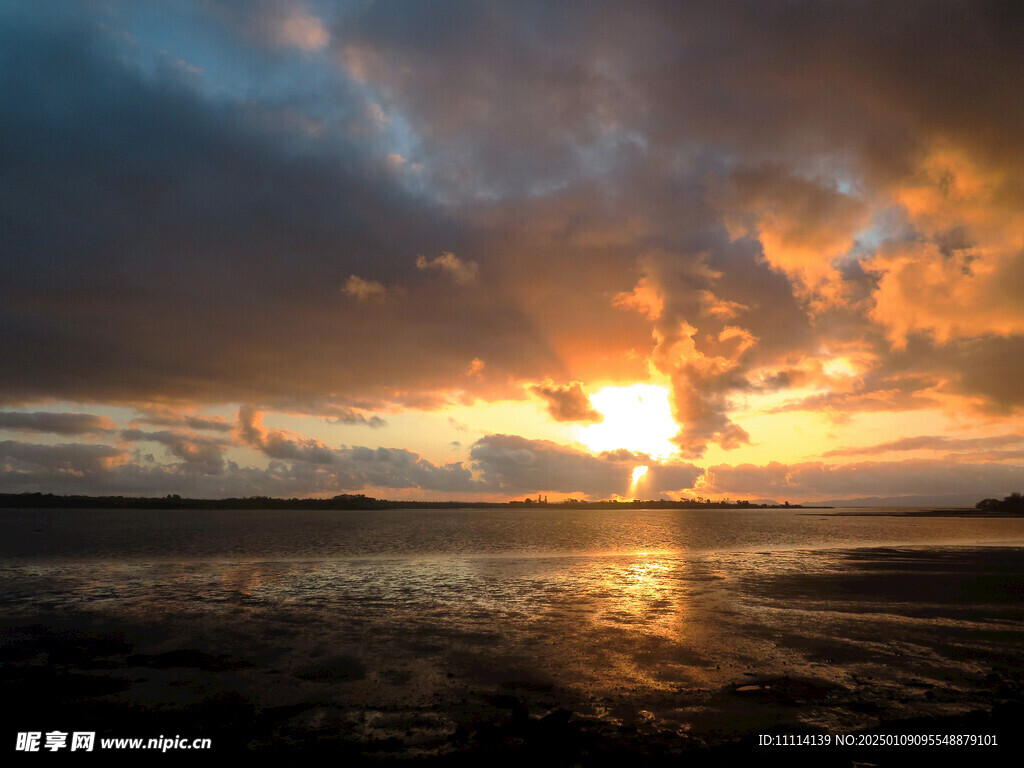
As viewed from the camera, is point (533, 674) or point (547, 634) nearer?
point (533, 674)

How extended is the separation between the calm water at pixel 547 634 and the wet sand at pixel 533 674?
13 cm

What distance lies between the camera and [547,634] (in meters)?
24.6

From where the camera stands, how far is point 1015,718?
43.6 ft

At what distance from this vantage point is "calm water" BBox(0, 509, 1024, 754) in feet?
52.6

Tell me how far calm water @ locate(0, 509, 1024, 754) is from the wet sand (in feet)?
0.42

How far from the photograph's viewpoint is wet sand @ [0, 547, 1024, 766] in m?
13.3

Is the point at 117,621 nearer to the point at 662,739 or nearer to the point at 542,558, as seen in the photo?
the point at 662,739

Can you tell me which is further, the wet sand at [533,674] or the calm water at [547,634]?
the calm water at [547,634]

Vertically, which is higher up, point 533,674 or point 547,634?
point 533,674

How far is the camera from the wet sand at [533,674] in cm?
1333

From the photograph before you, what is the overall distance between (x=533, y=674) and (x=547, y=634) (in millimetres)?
5990

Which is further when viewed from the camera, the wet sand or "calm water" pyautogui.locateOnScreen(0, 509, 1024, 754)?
"calm water" pyautogui.locateOnScreen(0, 509, 1024, 754)

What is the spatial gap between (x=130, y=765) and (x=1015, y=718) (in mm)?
21234

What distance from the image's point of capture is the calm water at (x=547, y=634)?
52.6 feet
